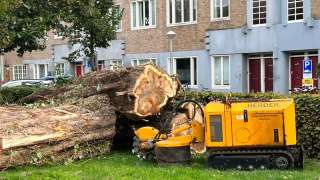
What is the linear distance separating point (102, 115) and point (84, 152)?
33.4 inches

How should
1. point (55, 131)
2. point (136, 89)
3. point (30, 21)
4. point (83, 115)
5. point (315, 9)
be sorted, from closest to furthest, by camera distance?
point (55, 131), point (83, 115), point (136, 89), point (30, 21), point (315, 9)

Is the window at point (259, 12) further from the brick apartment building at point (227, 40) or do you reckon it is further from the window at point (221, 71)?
the window at point (221, 71)

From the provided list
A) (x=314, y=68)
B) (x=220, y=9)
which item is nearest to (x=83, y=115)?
(x=314, y=68)

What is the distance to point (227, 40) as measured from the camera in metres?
33.2

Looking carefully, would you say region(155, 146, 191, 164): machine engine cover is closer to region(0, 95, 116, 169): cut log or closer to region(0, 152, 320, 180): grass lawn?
region(0, 152, 320, 180): grass lawn

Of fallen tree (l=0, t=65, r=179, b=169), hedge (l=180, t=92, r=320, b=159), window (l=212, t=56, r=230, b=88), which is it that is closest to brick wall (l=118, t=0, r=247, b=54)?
window (l=212, t=56, r=230, b=88)

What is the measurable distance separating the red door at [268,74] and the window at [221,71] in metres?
2.34

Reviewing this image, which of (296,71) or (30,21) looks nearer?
(30,21)

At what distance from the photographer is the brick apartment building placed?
29953 mm

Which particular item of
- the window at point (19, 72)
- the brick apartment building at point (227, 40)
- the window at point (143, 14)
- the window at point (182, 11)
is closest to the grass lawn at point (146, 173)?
the brick apartment building at point (227, 40)

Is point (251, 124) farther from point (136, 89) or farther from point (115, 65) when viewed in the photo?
point (115, 65)

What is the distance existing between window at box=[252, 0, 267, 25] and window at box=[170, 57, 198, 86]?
5.23 meters

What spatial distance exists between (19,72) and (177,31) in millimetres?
21485

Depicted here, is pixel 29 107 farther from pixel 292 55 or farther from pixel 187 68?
pixel 187 68
